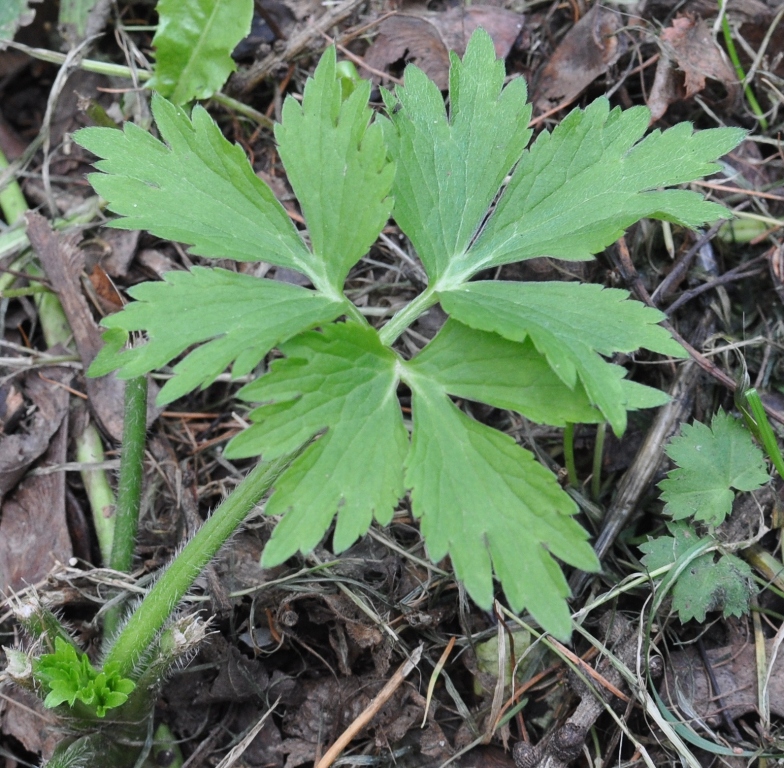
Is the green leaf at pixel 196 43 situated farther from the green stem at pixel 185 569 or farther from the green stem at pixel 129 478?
the green stem at pixel 185 569

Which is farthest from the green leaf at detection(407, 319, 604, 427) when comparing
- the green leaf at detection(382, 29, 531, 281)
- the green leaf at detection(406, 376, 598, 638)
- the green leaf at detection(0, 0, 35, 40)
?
the green leaf at detection(0, 0, 35, 40)

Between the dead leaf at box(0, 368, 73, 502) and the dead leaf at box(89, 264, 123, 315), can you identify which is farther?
the dead leaf at box(89, 264, 123, 315)

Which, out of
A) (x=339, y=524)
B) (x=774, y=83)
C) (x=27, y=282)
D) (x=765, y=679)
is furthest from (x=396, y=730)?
(x=774, y=83)

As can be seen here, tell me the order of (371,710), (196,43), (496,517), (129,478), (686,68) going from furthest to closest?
1. (196,43)
2. (686,68)
3. (129,478)
4. (371,710)
5. (496,517)

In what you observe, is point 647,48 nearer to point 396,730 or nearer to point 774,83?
point 774,83

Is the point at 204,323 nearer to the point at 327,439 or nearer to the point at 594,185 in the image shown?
the point at 327,439

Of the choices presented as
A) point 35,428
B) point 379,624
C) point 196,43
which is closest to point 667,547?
point 379,624

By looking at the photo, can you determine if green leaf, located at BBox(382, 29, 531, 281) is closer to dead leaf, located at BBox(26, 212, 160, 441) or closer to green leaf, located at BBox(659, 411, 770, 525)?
green leaf, located at BBox(659, 411, 770, 525)
